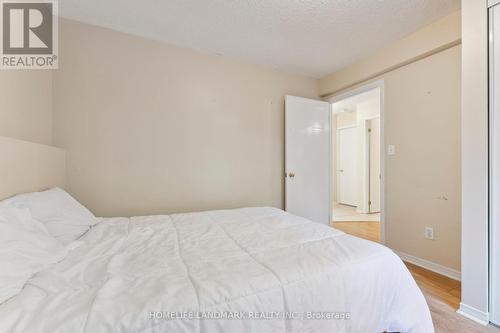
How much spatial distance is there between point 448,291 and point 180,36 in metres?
3.52

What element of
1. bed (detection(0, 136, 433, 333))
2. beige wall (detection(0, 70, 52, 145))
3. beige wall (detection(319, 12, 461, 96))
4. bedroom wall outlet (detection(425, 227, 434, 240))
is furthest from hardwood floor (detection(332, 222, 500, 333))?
beige wall (detection(0, 70, 52, 145))

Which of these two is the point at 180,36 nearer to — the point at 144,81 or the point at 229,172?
the point at 144,81

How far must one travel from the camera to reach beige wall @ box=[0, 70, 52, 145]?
1.44 m

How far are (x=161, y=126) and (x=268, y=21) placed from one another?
1.56 meters

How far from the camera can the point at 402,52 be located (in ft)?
7.77

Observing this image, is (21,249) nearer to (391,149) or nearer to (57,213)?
(57,213)

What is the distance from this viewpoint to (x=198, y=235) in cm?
143

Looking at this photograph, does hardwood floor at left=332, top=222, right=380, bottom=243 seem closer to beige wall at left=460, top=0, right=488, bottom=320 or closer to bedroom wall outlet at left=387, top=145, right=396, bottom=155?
bedroom wall outlet at left=387, top=145, right=396, bottom=155

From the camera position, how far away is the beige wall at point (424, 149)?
2064 millimetres

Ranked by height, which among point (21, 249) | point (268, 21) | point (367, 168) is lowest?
point (21, 249)

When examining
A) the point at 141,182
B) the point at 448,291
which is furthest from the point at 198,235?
the point at 448,291

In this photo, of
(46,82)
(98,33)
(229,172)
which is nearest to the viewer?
(46,82)

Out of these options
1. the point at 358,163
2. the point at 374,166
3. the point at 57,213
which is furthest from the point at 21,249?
the point at 358,163

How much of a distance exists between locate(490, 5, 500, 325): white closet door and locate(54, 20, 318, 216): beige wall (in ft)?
6.83
